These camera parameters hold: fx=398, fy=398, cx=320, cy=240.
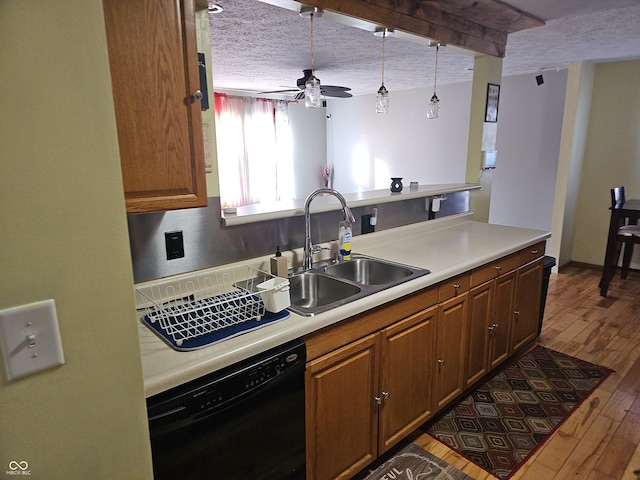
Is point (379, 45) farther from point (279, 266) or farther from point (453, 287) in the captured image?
point (279, 266)

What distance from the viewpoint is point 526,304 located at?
8.94 feet

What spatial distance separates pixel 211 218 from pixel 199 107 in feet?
1.68

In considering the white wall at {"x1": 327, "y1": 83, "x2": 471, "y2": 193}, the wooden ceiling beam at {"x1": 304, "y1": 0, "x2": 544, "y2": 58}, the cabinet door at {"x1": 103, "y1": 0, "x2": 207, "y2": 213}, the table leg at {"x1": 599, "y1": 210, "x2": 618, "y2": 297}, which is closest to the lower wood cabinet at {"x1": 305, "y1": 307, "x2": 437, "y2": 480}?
the cabinet door at {"x1": 103, "y1": 0, "x2": 207, "y2": 213}

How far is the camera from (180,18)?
1209 mm

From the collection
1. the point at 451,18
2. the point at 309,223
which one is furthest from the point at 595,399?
the point at 451,18

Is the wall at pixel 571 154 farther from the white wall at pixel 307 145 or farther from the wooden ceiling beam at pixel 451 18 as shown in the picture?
the white wall at pixel 307 145

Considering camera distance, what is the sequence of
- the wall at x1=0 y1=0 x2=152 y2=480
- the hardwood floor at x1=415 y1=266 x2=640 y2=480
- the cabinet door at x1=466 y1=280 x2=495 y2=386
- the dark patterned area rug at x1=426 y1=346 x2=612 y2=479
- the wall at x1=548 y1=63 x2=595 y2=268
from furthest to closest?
the wall at x1=548 y1=63 x2=595 y2=268 < the cabinet door at x1=466 y1=280 x2=495 y2=386 < the dark patterned area rug at x1=426 y1=346 x2=612 y2=479 < the hardwood floor at x1=415 y1=266 x2=640 y2=480 < the wall at x1=0 y1=0 x2=152 y2=480

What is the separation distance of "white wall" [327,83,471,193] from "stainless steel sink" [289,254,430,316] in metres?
4.12

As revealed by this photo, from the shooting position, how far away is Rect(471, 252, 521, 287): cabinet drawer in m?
2.16

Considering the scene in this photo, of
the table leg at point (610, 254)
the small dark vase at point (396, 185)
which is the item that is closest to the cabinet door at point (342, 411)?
the small dark vase at point (396, 185)

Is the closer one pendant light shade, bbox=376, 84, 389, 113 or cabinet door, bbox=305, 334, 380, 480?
cabinet door, bbox=305, 334, 380, 480

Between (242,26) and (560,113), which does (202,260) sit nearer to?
(242,26)

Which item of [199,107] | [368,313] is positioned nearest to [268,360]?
[368,313]

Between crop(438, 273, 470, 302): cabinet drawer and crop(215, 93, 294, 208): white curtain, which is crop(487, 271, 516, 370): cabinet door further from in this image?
crop(215, 93, 294, 208): white curtain
